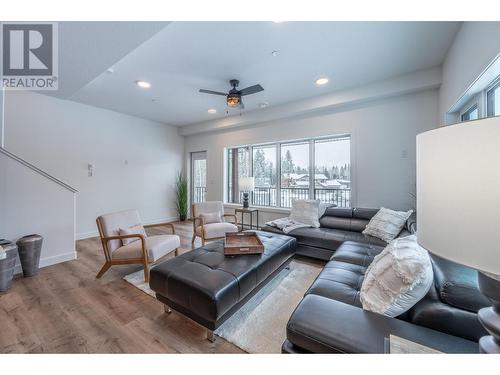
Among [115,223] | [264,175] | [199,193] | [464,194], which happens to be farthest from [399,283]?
[199,193]

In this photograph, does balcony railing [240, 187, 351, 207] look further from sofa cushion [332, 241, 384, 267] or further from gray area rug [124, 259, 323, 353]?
gray area rug [124, 259, 323, 353]

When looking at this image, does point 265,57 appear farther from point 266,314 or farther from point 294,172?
point 266,314

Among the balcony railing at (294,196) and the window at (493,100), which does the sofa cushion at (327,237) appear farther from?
the window at (493,100)

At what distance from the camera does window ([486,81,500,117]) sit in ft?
6.31

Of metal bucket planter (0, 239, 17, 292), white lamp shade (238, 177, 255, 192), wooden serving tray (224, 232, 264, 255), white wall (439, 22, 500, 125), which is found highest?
white wall (439, 22, 500, 125)

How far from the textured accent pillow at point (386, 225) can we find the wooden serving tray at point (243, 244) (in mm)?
1737

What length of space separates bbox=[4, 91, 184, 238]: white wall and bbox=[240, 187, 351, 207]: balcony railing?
8.39 ft

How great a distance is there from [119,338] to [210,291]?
2.77ft

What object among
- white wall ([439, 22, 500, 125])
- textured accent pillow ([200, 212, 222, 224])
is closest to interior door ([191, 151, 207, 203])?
textured accent pillow ([200, 212, 222, 224])

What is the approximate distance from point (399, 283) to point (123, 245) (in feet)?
9.84

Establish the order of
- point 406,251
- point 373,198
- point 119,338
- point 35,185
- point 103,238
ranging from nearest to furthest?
point 406,251 → point 119,338 → point 103,238 → point 35,185 → point 373,198
